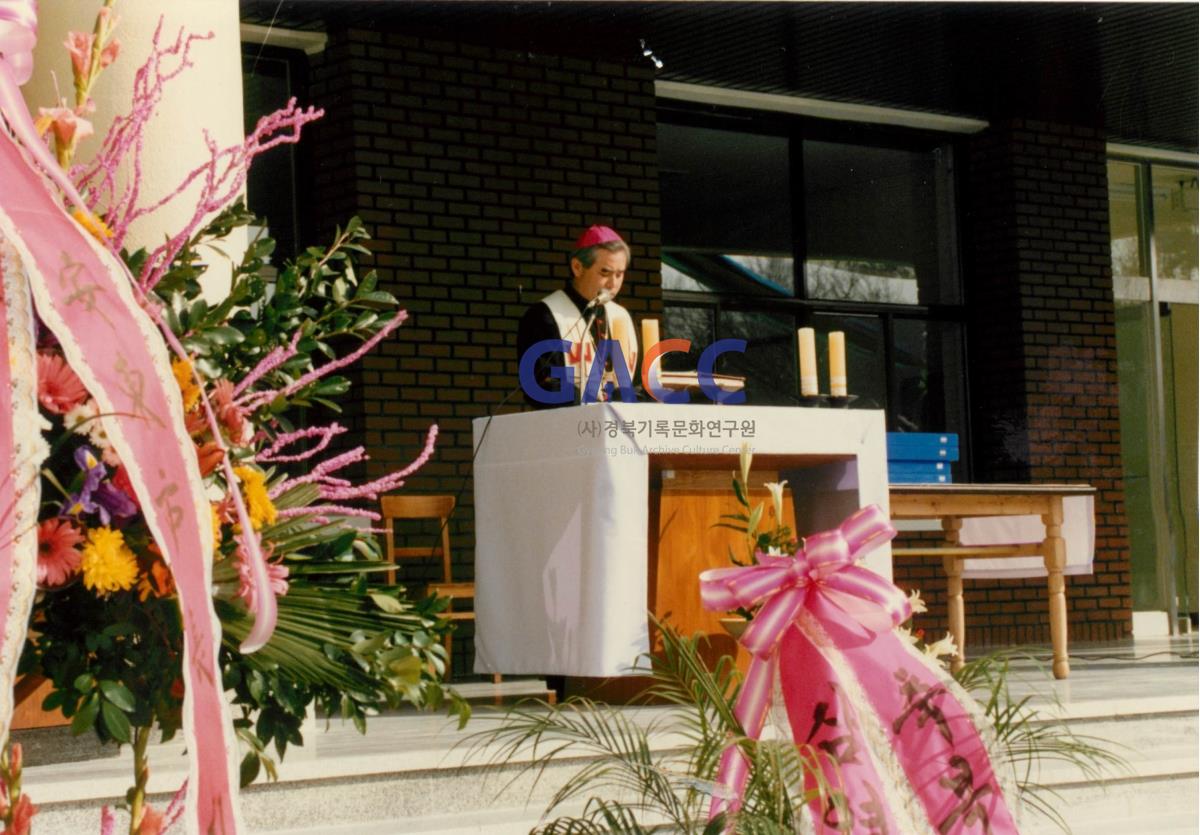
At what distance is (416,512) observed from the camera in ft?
25.9

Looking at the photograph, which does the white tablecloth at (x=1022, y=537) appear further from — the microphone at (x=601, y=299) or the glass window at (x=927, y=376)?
the microphone at (x=601, y=299)

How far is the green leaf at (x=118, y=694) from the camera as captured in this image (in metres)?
1.14

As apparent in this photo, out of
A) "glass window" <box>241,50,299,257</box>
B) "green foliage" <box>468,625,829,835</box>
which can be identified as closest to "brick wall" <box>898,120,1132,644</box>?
"glass window" <box>241,50,299,257</box>

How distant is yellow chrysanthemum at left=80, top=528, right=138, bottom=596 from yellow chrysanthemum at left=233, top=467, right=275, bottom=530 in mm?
97

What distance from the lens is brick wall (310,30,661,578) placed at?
8273 millimetres

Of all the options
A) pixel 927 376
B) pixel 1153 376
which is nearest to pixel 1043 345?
pixel 927 376

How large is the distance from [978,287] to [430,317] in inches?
158

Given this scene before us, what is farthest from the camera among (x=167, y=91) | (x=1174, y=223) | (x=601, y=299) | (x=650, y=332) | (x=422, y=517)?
(x=1174, y=223)

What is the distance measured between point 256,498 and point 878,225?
968cm

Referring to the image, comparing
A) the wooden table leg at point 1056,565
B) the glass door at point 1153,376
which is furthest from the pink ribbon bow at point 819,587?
the glass door at point 1153,376

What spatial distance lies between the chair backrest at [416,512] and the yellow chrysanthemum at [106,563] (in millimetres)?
6521

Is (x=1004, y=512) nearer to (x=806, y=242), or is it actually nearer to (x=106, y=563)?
(x=806, y=242)

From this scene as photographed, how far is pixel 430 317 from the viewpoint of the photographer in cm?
843

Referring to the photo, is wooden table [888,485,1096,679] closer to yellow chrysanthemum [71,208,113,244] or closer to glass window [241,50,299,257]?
glass window [241,50,299,257]
